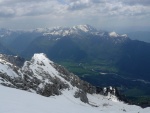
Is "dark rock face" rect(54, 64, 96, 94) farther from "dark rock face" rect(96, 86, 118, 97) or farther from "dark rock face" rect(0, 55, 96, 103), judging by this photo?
"dark rock face" rect(96, 86, 118, 97)

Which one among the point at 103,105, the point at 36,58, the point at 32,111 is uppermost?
the point at 36,58

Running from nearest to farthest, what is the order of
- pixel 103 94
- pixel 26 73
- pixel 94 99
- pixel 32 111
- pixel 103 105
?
1. pixel 32 111
2. pixel 26 73
3. pixel 103 105
4. pixel 94 99
5. pixel 103 94

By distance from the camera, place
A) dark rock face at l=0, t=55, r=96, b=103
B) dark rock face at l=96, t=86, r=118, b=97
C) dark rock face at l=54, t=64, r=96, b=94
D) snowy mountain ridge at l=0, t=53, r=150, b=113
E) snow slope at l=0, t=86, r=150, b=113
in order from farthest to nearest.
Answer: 1. dark rock face at l=96, t=86, r=118, b=97
2. dark rock face at l=54, t=64, r=96, b=94
3. dark rock face at l=0, t=55, r=96, b=103
4. snowy mountain ridge at l=0, t=53, r=150, b=113
5. snow slope at l=0, t=86, r=150, b=113

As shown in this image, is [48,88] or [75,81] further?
[75,81]

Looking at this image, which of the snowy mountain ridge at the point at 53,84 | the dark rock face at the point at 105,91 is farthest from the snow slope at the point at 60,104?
the dark rock face at the point at 105,91

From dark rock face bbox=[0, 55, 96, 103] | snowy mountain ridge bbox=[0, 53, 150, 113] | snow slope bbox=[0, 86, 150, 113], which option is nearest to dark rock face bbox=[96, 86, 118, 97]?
snowy mountain ridge bbox=[0, 53, 150, 113]

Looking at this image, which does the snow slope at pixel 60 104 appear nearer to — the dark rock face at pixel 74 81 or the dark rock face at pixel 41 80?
the dark rock face at pixel 74 81

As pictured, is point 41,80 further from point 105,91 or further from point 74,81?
point 105,91

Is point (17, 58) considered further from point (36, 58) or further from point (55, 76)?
point (55, 76)

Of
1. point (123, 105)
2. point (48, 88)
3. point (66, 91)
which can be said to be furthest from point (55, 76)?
point (123, 105)
